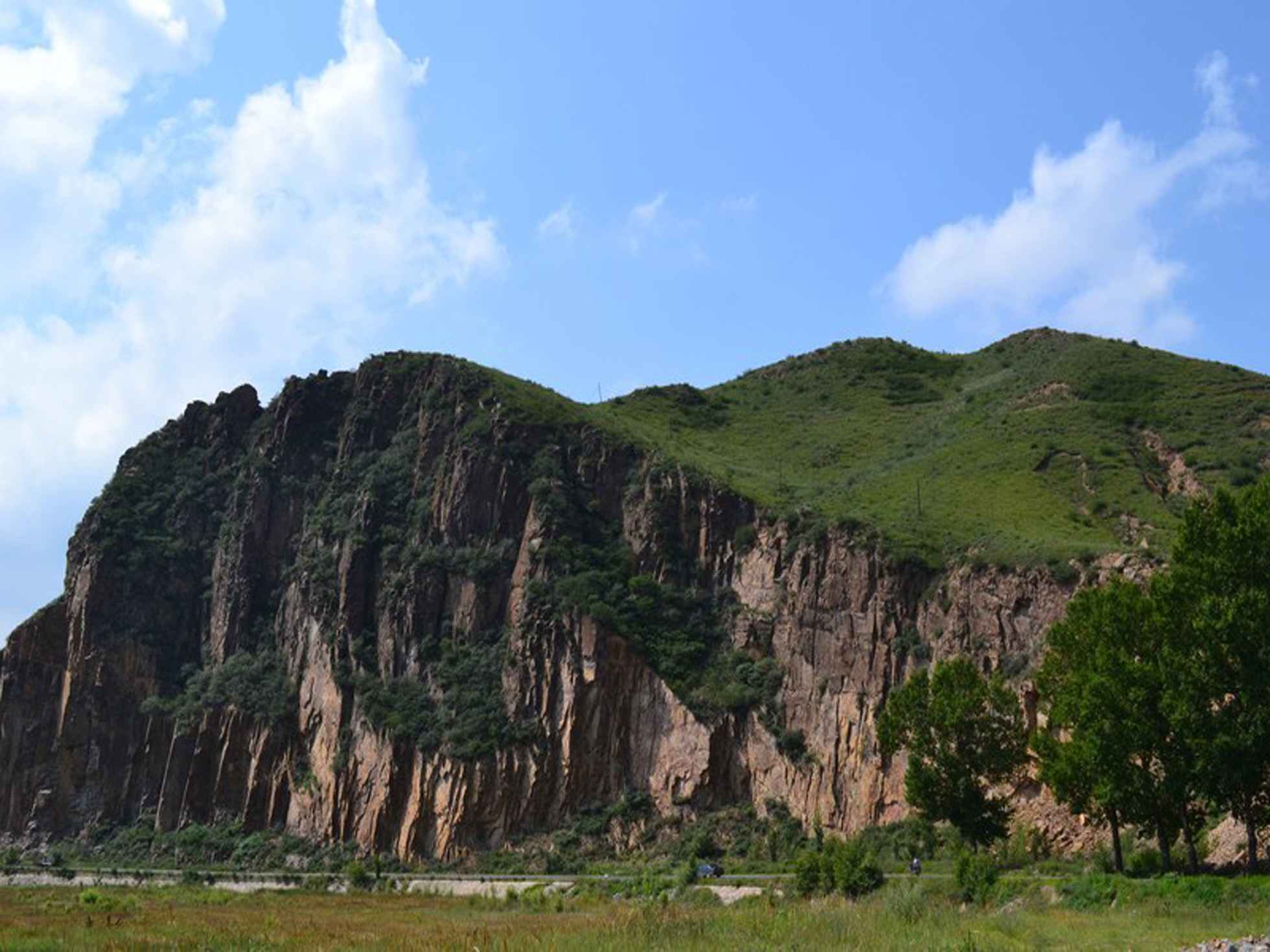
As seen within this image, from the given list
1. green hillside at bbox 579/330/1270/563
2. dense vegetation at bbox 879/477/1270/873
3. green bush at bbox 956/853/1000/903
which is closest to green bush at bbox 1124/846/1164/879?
dense vegetation at bbox 879/477/1270/873

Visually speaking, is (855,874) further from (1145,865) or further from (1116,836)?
(1145,865)

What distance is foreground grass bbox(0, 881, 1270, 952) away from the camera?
26.3m

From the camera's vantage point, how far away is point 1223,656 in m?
35.4

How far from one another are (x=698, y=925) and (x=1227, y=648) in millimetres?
16615

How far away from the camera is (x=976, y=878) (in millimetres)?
39062

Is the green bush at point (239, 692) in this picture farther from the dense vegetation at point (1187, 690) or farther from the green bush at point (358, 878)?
the dense vegetation at point (1187, 690)

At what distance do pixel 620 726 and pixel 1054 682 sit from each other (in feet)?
116

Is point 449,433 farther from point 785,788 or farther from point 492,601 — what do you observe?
point 785,788

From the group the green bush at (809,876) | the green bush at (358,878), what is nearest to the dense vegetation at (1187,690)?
the green bush at (809,876)

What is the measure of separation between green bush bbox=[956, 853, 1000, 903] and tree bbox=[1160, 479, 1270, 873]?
7133 millimetres

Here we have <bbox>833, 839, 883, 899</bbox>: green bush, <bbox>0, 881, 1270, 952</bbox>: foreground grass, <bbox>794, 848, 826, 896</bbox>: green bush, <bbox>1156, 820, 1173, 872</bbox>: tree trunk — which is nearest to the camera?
<bbox>0, 881, 1270, 952</bbox>: foreground grass

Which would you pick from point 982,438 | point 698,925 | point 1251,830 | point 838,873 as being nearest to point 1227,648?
point 1251,830

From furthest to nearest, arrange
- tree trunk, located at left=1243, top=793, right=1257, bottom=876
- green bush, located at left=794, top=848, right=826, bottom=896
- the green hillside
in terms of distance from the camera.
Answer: the green hillside < green bush, located at left=794, top=848, right=826, bottom=896 < tree trunk, located at left=1243, top=793, right=1257, bottom=876

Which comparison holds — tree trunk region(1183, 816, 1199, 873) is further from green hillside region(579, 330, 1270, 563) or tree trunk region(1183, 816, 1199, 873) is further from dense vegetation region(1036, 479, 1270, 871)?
green hillside region(579, 330, 1270, 563)
